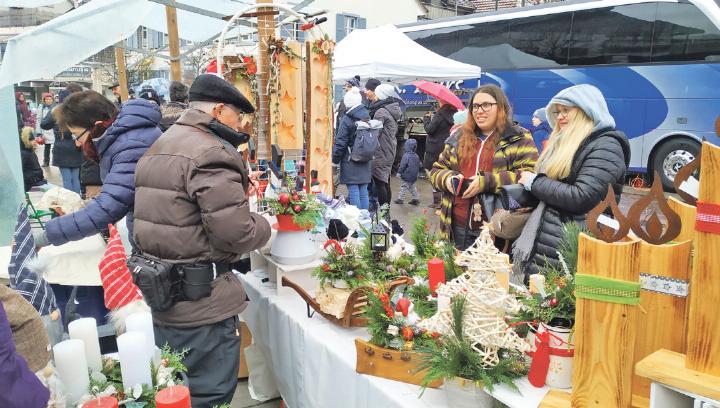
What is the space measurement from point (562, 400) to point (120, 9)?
3417 mm

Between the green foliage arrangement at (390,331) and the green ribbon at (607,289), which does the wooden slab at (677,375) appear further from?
the green foliage arrangement at (390,331)

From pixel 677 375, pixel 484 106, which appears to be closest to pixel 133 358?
pixel 677 375

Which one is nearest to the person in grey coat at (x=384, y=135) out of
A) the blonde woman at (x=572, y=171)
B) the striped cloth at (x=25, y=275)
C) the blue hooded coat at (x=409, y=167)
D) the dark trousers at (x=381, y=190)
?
the dark trousers at (x=381, y=190)

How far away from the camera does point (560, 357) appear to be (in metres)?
1.58

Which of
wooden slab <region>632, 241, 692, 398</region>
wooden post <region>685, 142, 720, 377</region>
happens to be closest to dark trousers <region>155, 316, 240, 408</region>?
wooden slab <region>632, 241, 692, 398</region>

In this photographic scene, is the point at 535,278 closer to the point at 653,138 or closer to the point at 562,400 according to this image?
the point at 562,400

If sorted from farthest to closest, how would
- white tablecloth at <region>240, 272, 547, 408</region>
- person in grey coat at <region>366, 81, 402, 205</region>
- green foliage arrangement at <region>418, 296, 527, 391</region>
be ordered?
1. person in grey coat at <region>366, 81, 402, 205</region>
2. white tablecloth at <region>240, 272, 547, 408</region>
3. green foliage arrangement at <region>418, 296, 527, 391</region>

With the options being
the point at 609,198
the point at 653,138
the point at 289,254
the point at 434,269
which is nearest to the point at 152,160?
the point at 289,254

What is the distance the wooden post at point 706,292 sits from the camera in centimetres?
118

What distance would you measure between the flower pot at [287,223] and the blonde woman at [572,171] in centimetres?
110

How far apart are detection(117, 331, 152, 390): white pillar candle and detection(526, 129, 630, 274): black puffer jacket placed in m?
1.68

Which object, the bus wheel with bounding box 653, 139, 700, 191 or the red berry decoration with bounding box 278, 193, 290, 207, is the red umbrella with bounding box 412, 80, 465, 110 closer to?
the bus wheel with bounding box 653, 139, 700, 191

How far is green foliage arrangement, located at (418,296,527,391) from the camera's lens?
5.15 ft

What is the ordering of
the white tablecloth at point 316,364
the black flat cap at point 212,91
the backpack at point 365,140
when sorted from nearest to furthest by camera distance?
the white tablecloth at point 316,364, the black flat cap at point 212,91, the backpack at point 365,140
